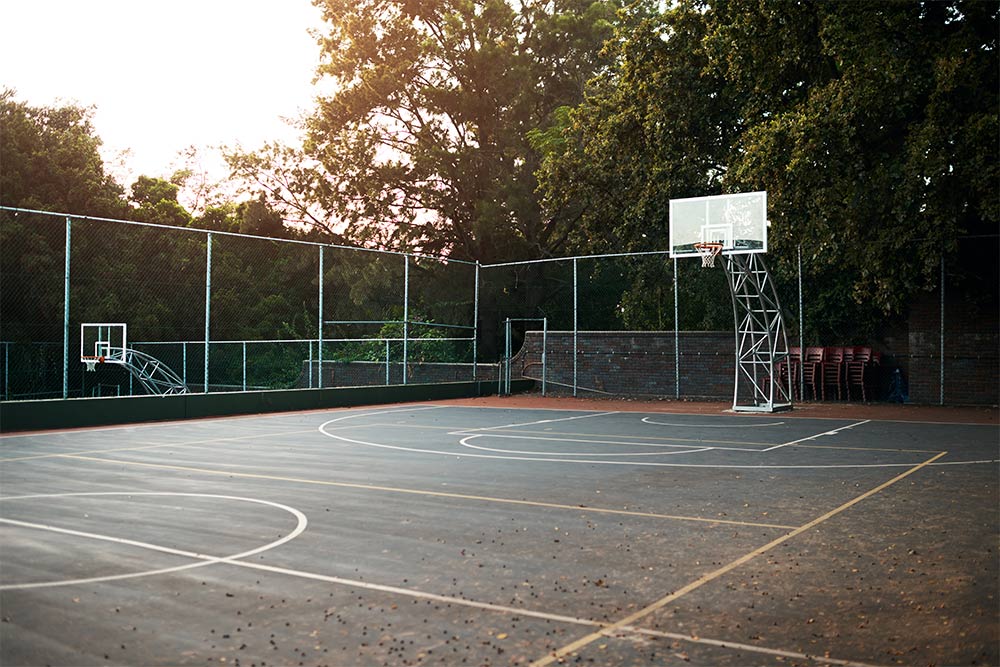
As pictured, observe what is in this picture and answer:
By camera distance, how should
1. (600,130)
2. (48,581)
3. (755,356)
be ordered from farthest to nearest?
1. (600,130)
2. (755,356)
3. (48,581)

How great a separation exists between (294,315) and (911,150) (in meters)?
22.0

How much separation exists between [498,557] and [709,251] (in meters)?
13.1

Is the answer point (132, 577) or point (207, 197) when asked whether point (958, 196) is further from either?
point (207, 197)

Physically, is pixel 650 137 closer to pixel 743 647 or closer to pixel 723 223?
pixel 723 223

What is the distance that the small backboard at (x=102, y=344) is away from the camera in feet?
73.6

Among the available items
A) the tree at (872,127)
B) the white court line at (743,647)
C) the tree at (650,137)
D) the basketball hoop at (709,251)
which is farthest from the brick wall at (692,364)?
the white court line at (743,647)

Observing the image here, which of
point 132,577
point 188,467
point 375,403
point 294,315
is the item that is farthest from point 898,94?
point 294,315

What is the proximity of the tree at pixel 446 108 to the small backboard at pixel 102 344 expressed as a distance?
8978mm

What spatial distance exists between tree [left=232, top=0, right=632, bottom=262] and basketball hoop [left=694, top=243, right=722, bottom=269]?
12525 millimetres

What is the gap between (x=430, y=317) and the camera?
30938mm

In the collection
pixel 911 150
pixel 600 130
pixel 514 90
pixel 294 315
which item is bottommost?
pixel 294 315

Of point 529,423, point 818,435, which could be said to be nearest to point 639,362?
point 529,423

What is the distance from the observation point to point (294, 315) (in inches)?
1309

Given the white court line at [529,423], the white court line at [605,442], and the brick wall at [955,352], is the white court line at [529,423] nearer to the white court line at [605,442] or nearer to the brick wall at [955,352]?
Answer: the white court line at [605,442]
